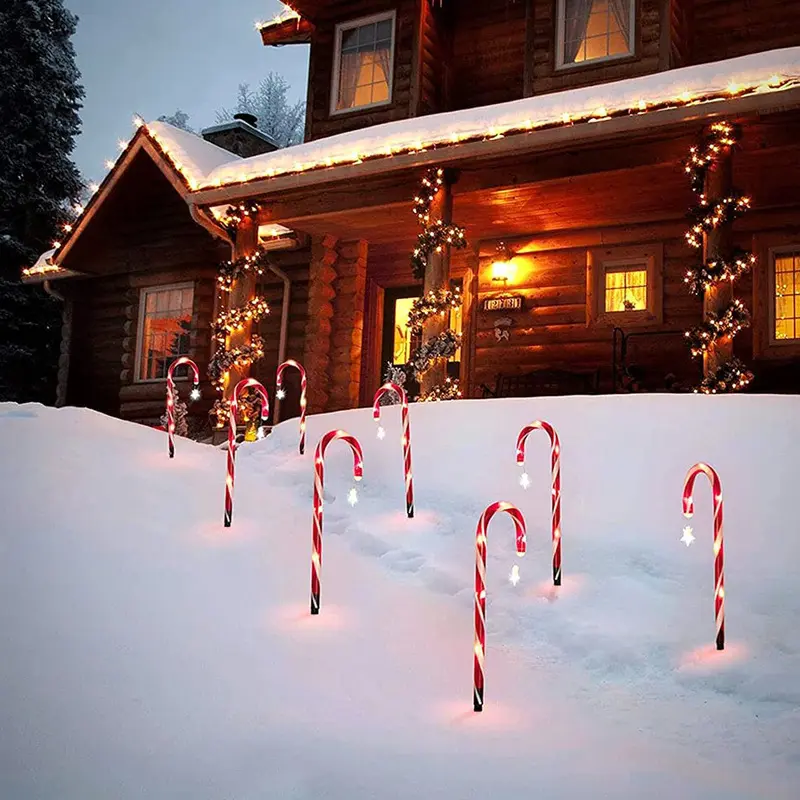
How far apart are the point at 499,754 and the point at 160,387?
12509 mm

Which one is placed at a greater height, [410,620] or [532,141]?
[532,141]

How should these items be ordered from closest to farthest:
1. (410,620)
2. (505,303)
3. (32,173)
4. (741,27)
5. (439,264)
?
(410,620) → (439,264) → (741,27) → (505,303) → (32,173)

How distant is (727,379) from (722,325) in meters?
0.52

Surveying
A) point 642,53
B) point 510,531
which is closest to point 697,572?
point 510,531

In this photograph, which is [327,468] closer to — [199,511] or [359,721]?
[199,511]

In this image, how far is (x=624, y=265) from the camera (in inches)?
476

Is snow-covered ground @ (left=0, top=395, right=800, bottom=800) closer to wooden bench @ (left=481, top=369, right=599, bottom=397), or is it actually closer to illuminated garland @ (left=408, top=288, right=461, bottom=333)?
illuminated garland @ (left=408, top=288, right=461, bottom=333)

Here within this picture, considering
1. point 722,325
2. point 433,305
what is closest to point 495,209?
point 433,305

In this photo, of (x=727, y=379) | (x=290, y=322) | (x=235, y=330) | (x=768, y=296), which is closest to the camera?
(x=727, y=379)

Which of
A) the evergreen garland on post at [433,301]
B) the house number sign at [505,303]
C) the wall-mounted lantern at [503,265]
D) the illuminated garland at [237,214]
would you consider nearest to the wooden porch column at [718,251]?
the evergreen garland on post at [433,301]

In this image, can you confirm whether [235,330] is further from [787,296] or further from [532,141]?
[787,296]

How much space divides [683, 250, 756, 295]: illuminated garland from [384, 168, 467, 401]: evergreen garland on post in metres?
2.57

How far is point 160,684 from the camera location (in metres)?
4.40

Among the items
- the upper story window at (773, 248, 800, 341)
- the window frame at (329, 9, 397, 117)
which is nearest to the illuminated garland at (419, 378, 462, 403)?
the upper story window at (773, 248, 800, 341)
